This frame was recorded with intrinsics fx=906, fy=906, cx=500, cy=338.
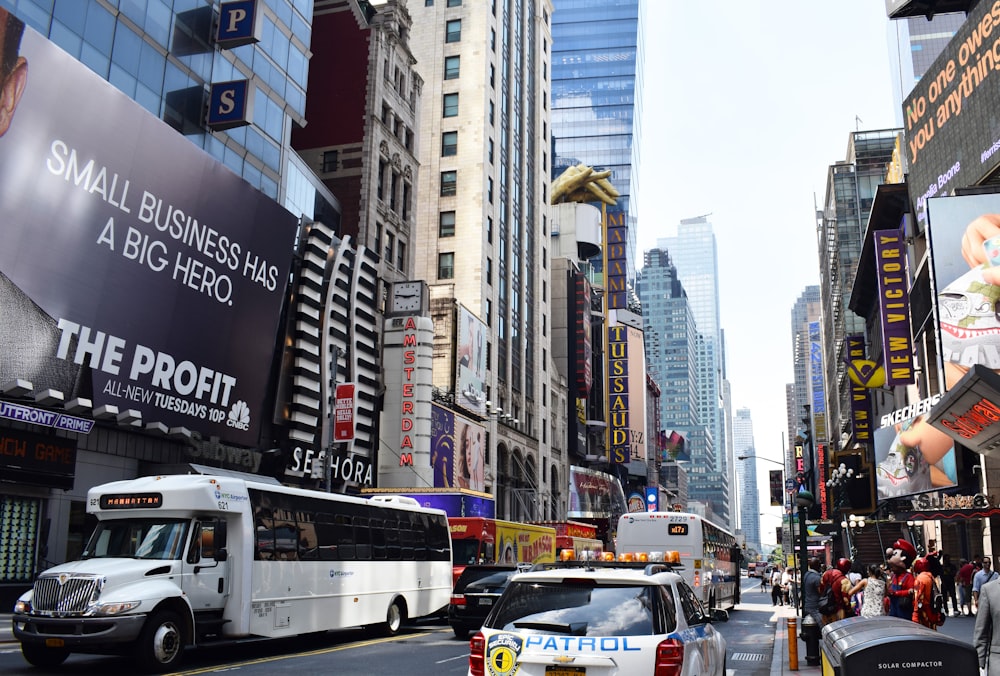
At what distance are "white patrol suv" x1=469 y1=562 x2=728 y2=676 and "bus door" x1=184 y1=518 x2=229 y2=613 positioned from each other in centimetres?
817

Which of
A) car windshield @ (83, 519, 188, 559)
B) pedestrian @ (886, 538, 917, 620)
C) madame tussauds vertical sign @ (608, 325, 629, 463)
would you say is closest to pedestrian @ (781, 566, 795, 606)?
pedestrian @ (886, 538, 917, 620)

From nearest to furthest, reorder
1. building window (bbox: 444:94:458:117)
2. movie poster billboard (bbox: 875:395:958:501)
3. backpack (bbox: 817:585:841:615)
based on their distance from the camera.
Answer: backpack (bbox: 817:585:841:615) < movie poster billboard (bbox: 875:395:958:501) < building window (bbox: 444:94:458:117)

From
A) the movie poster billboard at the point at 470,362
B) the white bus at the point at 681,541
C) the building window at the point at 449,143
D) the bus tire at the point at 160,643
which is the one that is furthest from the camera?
the building window at the point at 449,143

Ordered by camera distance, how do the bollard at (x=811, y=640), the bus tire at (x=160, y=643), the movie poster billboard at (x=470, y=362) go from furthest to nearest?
1. the movie poster billboard at (x=470, y=362)
2. the bollard at (x=811, y=640)
3. the bus tire at (x=160, y=643)

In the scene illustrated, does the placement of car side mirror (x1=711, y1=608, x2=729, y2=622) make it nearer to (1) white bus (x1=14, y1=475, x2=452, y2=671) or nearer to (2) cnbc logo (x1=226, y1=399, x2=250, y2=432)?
(1) white bus (x1=14, y1=475, x2=452, y2=671)

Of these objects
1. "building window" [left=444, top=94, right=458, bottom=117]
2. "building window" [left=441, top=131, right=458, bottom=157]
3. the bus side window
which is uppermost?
"building window" [left=444, top=94, right=458, bottom=117]

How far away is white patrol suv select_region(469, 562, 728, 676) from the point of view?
25.8 feet

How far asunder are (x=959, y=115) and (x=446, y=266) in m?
33.9

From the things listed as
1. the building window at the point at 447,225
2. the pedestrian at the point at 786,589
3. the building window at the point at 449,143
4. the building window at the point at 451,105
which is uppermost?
the building window at the point at 451,105

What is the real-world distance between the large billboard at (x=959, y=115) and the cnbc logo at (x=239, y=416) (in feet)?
98.0

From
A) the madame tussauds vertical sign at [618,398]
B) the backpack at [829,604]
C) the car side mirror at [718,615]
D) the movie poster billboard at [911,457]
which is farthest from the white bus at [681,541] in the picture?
the madame tussauds vertical sign at [618,398]

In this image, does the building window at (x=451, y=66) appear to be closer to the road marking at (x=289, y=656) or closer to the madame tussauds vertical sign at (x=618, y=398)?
the madame tussauds vertical sign at (x=618, y=398)

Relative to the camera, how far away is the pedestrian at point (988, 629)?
7.73m

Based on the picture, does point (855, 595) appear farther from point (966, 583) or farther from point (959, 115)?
point (959, 115)
